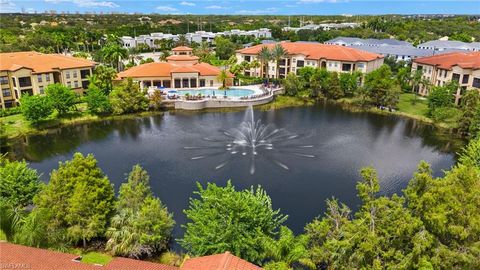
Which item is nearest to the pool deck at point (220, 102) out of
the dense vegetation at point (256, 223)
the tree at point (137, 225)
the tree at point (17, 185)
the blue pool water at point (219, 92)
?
the blue pool water at point (219, 92)

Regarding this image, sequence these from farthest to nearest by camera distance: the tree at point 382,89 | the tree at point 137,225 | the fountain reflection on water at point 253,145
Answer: the tree at point 382,89 < the fountain reflection on water at point 253,145 < the tree at point 137,225

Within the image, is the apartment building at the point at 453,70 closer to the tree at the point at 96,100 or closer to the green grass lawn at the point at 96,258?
the tree at the point at 96,100

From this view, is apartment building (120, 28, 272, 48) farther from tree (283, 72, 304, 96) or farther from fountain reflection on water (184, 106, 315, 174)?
fountain reflection on water (184, 106, 315, 174)

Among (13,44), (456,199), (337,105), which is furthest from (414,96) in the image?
(13,44)

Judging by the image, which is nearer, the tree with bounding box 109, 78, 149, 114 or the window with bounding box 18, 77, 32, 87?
the tree with bounding box 109, 78, 149, 114

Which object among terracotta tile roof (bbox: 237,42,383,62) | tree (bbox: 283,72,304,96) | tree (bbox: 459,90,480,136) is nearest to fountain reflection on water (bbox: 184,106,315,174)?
tree (bbox: 283,72,304,96)

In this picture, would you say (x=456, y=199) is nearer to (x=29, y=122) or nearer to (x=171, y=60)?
(x=29, y=122)

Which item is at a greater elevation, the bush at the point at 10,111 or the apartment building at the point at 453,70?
the apartment building at the point at 453,70
